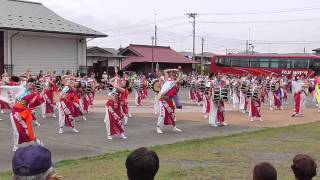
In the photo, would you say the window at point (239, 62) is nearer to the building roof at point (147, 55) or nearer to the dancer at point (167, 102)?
the building roof at point (147, 55)

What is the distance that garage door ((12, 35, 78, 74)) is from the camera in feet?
111

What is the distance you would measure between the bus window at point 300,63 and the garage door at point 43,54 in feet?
74.6

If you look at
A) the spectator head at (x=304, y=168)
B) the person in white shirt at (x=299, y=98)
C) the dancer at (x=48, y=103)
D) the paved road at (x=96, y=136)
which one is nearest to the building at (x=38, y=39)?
the dancer at (x=48, y=103)

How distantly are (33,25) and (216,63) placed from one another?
25521 mm

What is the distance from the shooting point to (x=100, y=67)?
47.4m

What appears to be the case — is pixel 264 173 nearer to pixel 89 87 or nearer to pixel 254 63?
pixel 89 87

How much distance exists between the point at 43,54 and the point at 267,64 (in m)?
24.8

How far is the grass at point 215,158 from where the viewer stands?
872 cm

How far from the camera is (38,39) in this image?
34.7m

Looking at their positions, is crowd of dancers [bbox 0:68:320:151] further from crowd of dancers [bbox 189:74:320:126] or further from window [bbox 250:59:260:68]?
window [bbox 250:59:260:68]

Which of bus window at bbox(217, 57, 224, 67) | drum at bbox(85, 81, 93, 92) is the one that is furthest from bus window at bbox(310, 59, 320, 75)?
drum at bbox(85, 81, 93, 92)

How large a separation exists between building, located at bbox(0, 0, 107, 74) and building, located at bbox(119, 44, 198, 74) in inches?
806

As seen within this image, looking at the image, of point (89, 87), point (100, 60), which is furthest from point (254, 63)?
point (89, 87)

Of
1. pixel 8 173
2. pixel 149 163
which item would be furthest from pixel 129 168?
pixel 8 173
